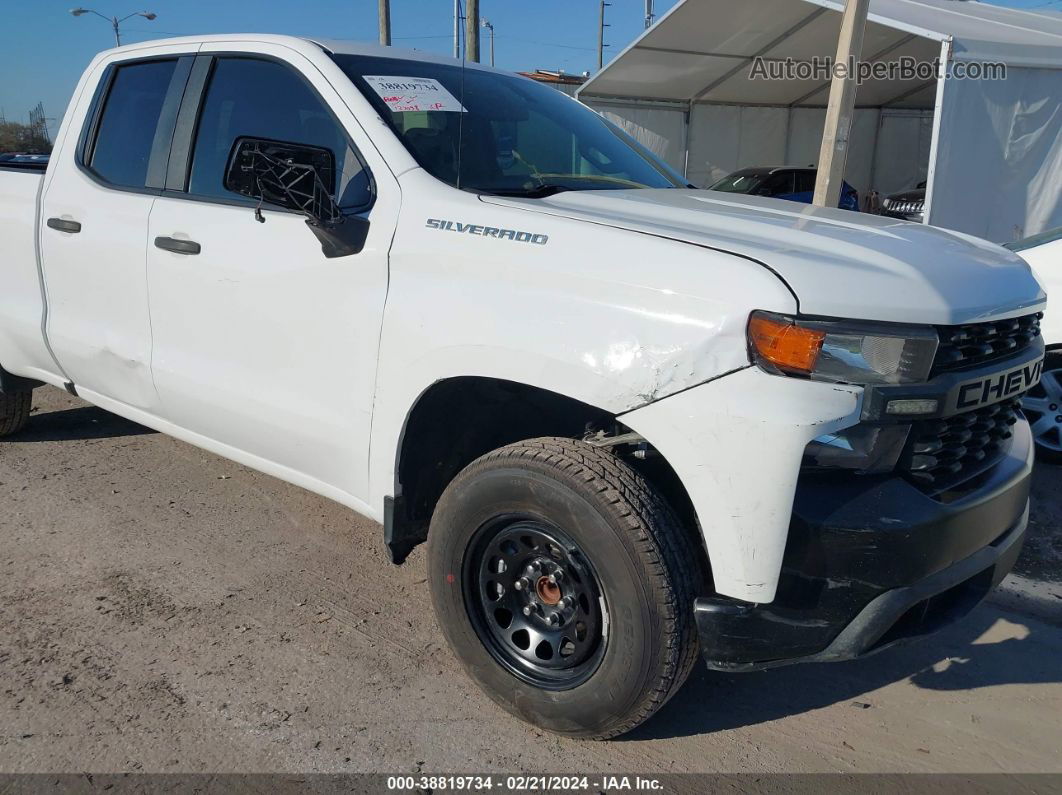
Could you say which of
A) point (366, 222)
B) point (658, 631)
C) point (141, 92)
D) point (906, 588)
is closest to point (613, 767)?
point (658, 631)

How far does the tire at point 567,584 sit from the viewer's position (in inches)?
88.8

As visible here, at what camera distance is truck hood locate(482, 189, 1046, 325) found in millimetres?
2121

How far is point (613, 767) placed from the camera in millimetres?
2518

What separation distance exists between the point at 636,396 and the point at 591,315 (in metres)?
0.25

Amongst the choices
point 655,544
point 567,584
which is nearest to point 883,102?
point 567,584

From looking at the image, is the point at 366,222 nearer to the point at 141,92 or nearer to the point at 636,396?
the point at 636,396

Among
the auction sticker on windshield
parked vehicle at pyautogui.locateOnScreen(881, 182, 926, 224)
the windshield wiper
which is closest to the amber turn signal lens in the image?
the windshield wiper

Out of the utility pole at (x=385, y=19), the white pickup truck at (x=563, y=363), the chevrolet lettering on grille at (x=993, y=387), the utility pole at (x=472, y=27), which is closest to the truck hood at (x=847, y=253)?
the white pickup truck at (x=563, y=363)

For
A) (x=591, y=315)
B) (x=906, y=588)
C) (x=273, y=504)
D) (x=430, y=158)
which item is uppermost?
(x=430, y=158)

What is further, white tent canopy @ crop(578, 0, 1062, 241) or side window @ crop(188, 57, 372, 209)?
white tent canopy @ crop(578, 0, 1062, 241)

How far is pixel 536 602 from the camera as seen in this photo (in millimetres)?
2619

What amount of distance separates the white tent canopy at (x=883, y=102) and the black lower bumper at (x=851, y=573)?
28.2 ft

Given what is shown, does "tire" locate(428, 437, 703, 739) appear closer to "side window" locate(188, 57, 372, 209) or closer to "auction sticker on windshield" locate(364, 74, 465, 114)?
"side window" locate(188, 57, 372, 209)

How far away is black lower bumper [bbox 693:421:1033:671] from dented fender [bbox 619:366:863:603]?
0.06 m
